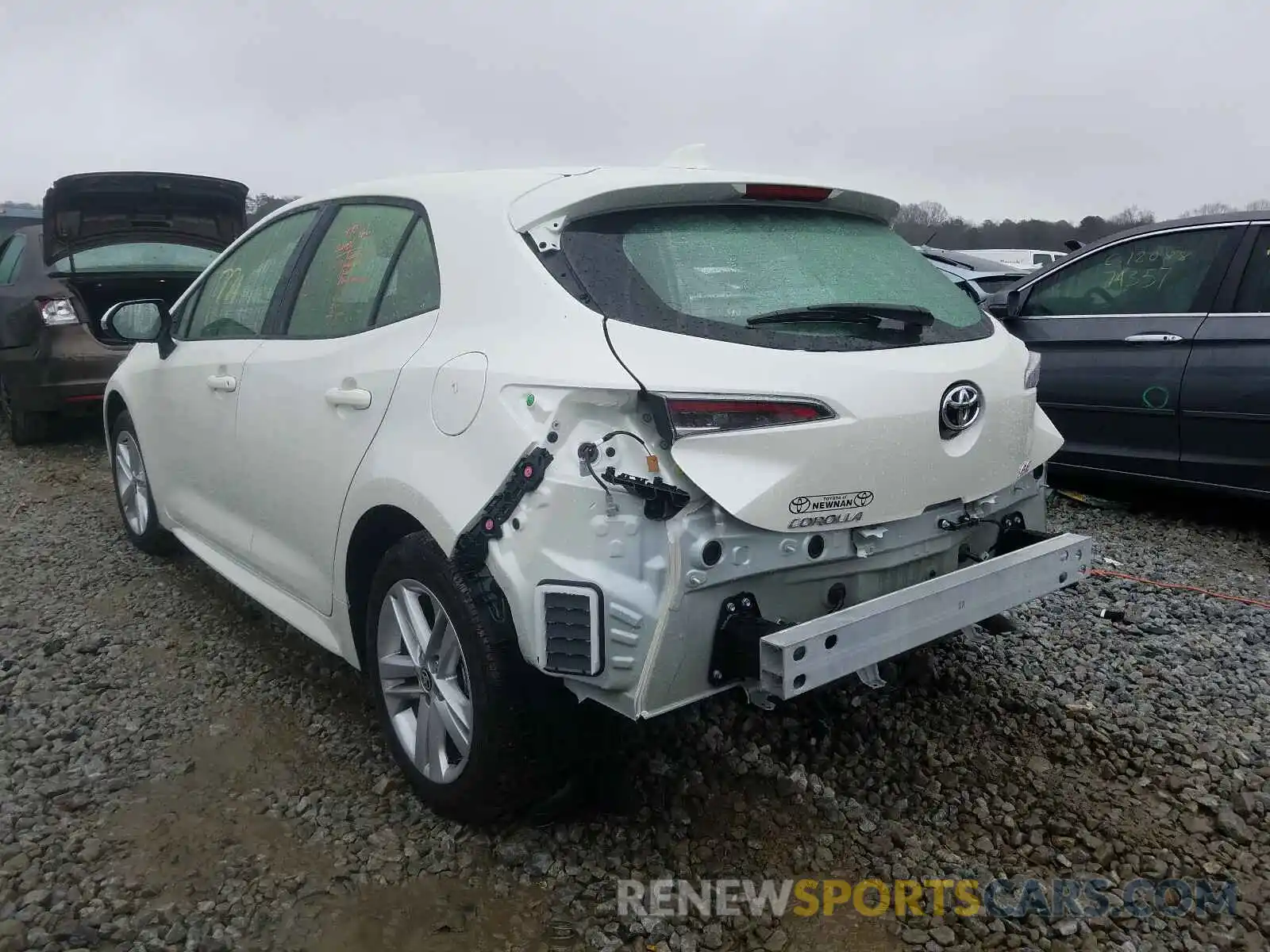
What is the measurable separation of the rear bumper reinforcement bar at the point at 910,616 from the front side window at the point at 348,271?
1.56 meters

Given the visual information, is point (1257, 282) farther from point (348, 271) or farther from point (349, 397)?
point (349, 397)

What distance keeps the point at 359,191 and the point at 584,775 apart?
196 centimetres

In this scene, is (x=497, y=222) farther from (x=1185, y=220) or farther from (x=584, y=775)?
(x=1185, y=220)

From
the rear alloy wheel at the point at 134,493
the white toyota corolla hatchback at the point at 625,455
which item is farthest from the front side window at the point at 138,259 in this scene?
the white toyota corolla hatchback at the point at 625,455

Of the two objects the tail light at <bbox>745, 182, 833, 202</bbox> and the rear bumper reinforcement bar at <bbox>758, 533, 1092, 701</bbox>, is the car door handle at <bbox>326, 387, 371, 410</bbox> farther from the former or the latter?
the rear bumper reinforcement bar at <bbox>758, 533, 1092, 701</bbox>

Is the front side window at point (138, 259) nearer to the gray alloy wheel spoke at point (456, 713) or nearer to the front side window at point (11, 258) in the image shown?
the front side window at point (11, 258)

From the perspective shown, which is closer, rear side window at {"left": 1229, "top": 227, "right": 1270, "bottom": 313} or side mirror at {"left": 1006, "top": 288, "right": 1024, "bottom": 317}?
rear side window at {"left": 1229, "top": 227, "right": 1270, "bottom": 313}

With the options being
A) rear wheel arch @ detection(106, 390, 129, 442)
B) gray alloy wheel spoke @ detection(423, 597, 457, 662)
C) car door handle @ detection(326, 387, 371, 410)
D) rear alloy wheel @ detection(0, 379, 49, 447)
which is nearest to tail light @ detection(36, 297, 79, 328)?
rear alloy wheel @ detection(0, 379, 49, 447)

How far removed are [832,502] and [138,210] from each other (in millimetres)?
6772

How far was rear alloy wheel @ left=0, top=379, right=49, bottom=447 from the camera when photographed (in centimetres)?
728

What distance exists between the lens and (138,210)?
7285 millimetres

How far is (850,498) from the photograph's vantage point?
2279mm

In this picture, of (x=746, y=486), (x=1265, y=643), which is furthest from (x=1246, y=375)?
(x=746, y=486)

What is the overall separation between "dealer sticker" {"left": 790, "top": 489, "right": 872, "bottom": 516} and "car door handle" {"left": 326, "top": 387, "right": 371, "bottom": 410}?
4.00 ft
